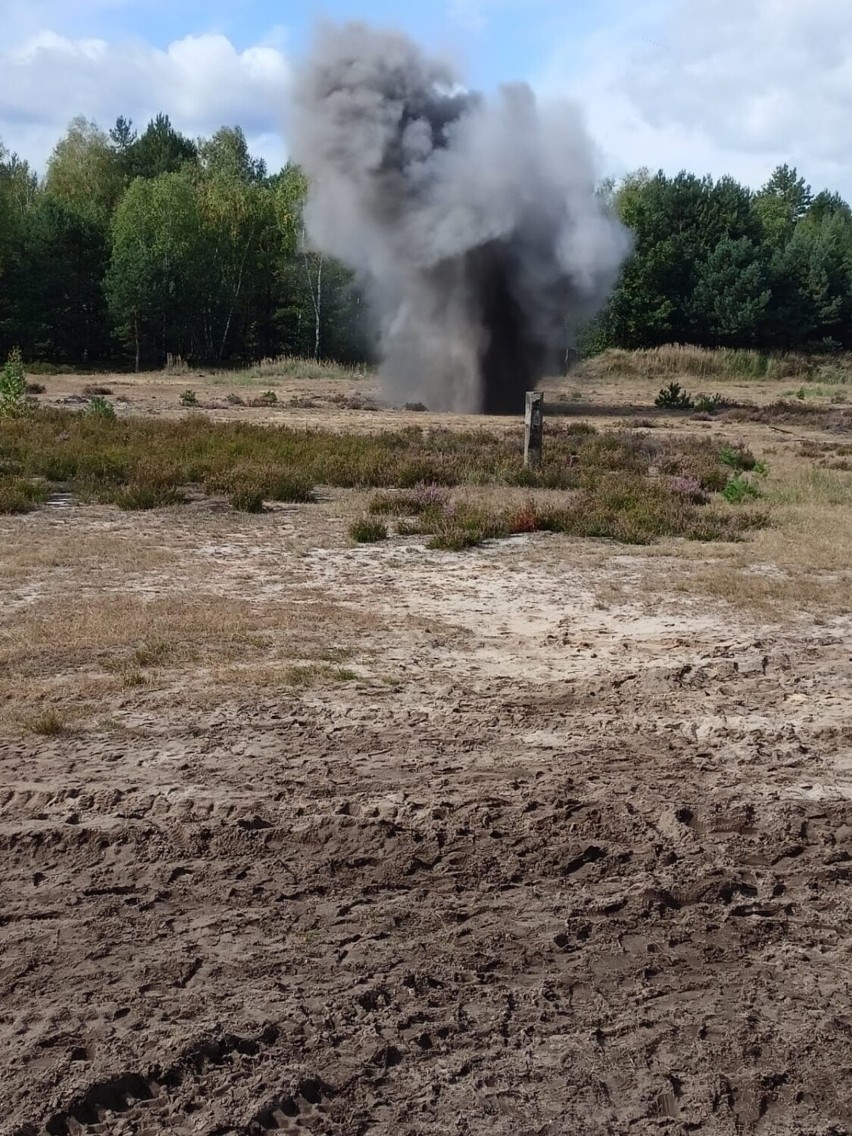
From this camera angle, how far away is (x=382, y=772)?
5156mm

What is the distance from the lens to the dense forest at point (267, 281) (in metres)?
45.9

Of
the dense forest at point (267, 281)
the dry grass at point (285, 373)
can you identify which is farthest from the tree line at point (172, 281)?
the dry grass at point (285, 373)

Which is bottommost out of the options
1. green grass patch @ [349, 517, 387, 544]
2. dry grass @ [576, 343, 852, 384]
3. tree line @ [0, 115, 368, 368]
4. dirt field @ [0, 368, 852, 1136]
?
dirt field @ [0, 368, 852, 1136]

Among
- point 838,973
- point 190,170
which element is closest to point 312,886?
point 838,973

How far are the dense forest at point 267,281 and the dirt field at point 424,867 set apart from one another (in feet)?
126

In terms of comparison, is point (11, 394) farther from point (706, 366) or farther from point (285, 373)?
point (706, 366)

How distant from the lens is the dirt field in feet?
10.5

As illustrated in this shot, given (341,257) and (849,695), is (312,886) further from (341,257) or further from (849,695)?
(341,257)

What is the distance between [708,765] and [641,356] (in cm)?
4207

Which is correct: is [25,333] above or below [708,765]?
above

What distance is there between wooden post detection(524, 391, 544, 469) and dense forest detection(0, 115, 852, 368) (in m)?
29.4

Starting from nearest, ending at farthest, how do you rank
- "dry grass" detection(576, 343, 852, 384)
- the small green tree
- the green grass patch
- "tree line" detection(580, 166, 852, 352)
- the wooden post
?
the green grass patch, the wooden post, the small green tree, "dry grass" detection(576, 343, 852, 384), "tree line" detection(580, 166, 852, 352)

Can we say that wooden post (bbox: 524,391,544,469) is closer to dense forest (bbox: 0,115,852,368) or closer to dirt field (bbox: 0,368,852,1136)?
dirt field (bbox: 0,368,852,1136)

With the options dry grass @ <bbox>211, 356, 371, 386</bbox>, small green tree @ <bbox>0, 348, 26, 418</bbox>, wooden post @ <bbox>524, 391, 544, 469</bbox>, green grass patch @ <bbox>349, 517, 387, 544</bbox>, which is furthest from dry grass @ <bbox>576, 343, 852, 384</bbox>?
green grass patch @ <bbox>349, 517, 387, 544</bbox>
